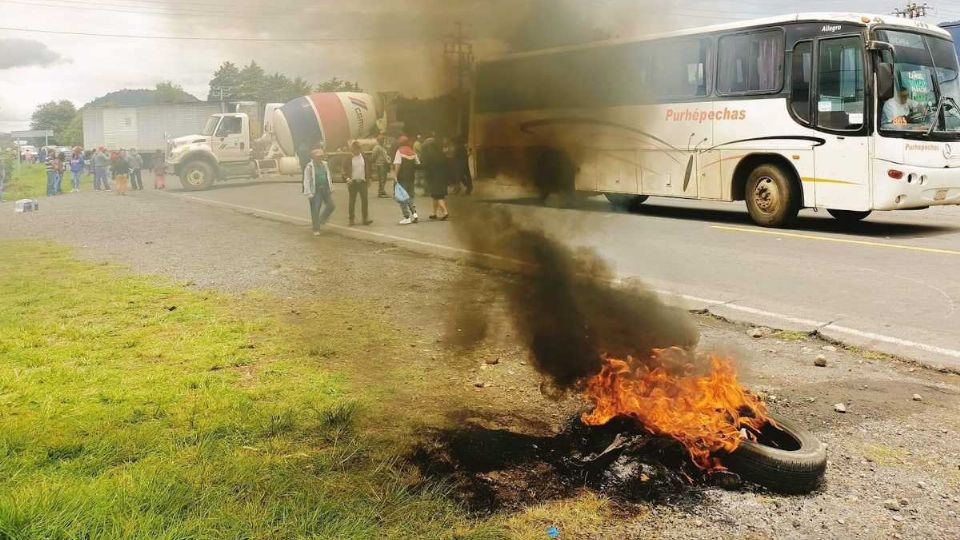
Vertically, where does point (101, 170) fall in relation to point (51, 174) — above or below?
above

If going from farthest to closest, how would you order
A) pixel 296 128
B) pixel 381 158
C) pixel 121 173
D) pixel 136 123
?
1. pixel 121 173
2. pixel 136 123
3. pixel 381 158
4. pixel 296 128

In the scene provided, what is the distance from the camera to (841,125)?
10.7m

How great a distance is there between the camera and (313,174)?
28.4 feet

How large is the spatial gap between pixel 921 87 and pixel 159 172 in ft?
45.2

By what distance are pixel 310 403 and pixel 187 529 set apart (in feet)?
4.80

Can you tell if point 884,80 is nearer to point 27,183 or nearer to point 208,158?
point 208,158

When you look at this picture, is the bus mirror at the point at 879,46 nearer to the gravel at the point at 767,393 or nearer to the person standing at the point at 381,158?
the gravel at the point at 767,393

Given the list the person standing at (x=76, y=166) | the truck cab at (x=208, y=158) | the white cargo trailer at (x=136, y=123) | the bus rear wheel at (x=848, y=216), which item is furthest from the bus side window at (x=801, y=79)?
the person standing at (x=76, y=166)

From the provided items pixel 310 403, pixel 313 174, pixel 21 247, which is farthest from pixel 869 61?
pixel 21 247

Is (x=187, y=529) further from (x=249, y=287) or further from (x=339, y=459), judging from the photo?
(x=249, y=287)

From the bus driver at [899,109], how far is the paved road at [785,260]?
164cm

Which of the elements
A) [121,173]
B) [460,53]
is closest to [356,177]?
[460,53]

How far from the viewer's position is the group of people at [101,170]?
16.6 meters

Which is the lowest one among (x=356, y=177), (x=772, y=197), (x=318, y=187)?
(x=772, y=197)
